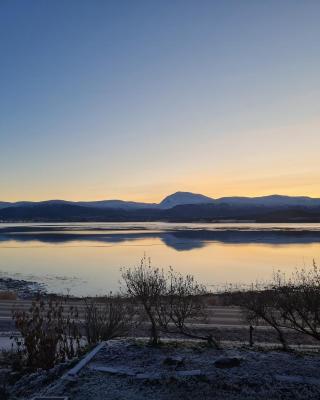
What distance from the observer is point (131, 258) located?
189 feet

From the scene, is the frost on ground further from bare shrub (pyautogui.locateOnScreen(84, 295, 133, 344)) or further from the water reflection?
the water reflection

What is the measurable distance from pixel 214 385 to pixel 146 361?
195cm

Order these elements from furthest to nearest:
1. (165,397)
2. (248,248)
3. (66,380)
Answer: (248,248)
(66,380)
(165,397)

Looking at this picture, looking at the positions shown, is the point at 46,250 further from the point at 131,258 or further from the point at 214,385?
the point at 214,385

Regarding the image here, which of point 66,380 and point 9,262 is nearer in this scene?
point 66,380

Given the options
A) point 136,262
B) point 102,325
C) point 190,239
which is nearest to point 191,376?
point 102,325

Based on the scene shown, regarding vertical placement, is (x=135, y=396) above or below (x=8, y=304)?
above

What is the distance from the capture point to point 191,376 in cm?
897

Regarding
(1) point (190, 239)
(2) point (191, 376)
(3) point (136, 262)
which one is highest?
(2) point (191, 376)

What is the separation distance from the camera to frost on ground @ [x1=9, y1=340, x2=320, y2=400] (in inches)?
328

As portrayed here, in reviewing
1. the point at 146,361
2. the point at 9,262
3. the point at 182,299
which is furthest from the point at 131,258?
the point at 146,361

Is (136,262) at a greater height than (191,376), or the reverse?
(191,376)

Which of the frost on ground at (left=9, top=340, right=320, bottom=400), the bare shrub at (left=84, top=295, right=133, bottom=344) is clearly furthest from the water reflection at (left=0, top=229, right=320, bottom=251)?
the frost on ground at (left=9, top=340, right=320, bottom=400)

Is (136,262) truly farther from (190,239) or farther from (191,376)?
(191,376)
